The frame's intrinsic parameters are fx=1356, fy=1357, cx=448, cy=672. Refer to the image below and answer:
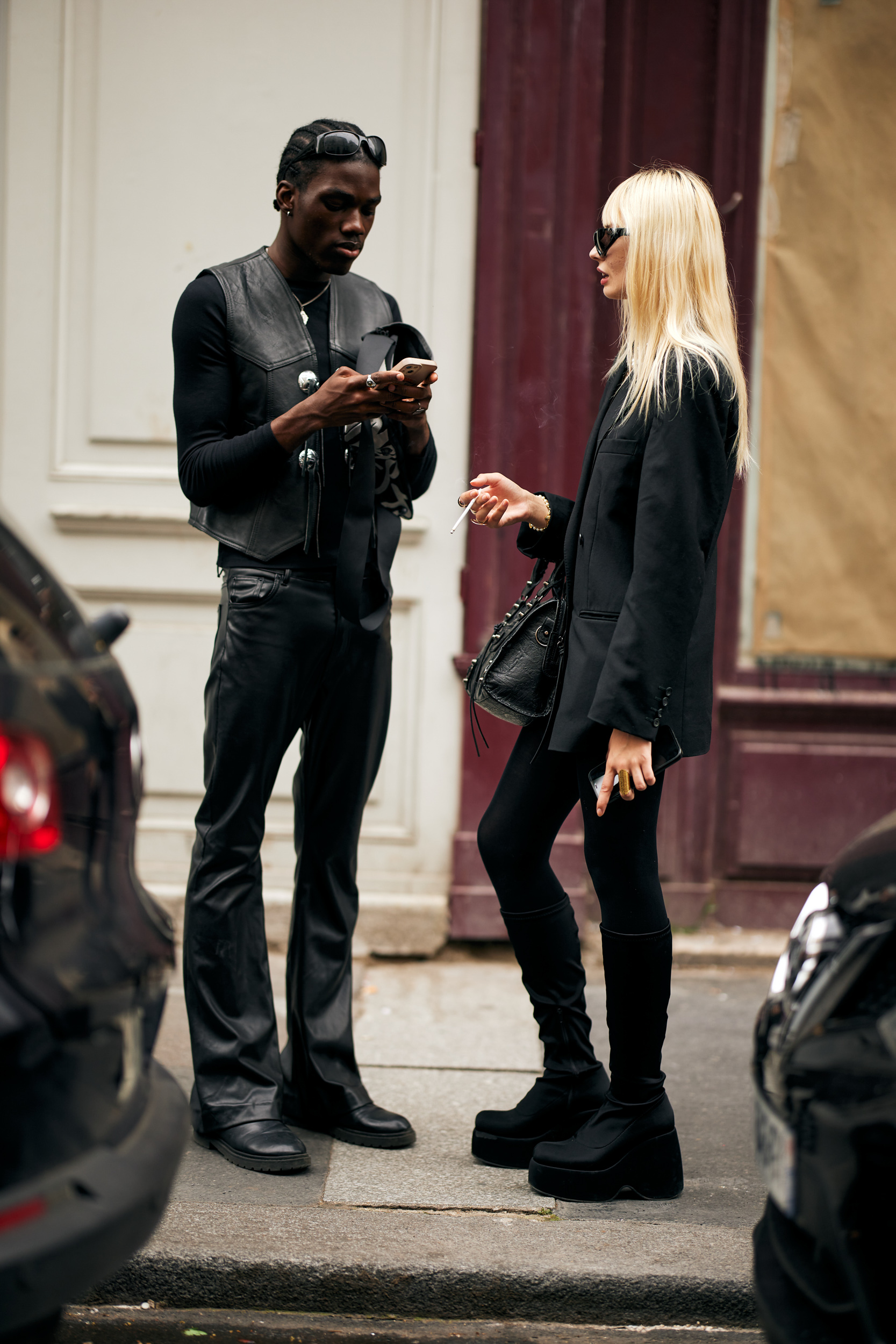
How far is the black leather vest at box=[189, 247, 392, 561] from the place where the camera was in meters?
3.01

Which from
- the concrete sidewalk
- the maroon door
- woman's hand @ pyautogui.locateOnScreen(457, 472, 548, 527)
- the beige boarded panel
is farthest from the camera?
the beige boarded panel

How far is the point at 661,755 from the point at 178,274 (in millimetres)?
2856

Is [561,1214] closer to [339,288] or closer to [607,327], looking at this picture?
[339,288]

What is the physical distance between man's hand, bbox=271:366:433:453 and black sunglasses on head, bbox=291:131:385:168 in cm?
47

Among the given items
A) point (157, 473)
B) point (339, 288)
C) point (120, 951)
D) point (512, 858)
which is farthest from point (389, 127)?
point (120, 951)

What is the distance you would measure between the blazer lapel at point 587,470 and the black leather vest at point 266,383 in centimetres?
57

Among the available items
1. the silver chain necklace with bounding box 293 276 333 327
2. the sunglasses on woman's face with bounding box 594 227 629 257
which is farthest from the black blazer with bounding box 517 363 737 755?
the silver chain necklace with bounding box 293 276 333 327

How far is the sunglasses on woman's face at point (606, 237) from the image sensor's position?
111 inches

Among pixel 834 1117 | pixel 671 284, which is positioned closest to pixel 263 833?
pixel 671 284

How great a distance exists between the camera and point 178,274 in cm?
475

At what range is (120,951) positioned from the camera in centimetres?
172

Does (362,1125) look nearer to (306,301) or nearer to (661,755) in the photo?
(661,755)

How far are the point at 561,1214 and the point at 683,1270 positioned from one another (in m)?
0.30

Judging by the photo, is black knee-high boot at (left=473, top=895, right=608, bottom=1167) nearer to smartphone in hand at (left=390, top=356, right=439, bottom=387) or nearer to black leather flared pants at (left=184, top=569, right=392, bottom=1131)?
black leather flared pants at (left=184, top=569, right=392, bottom=1131)
